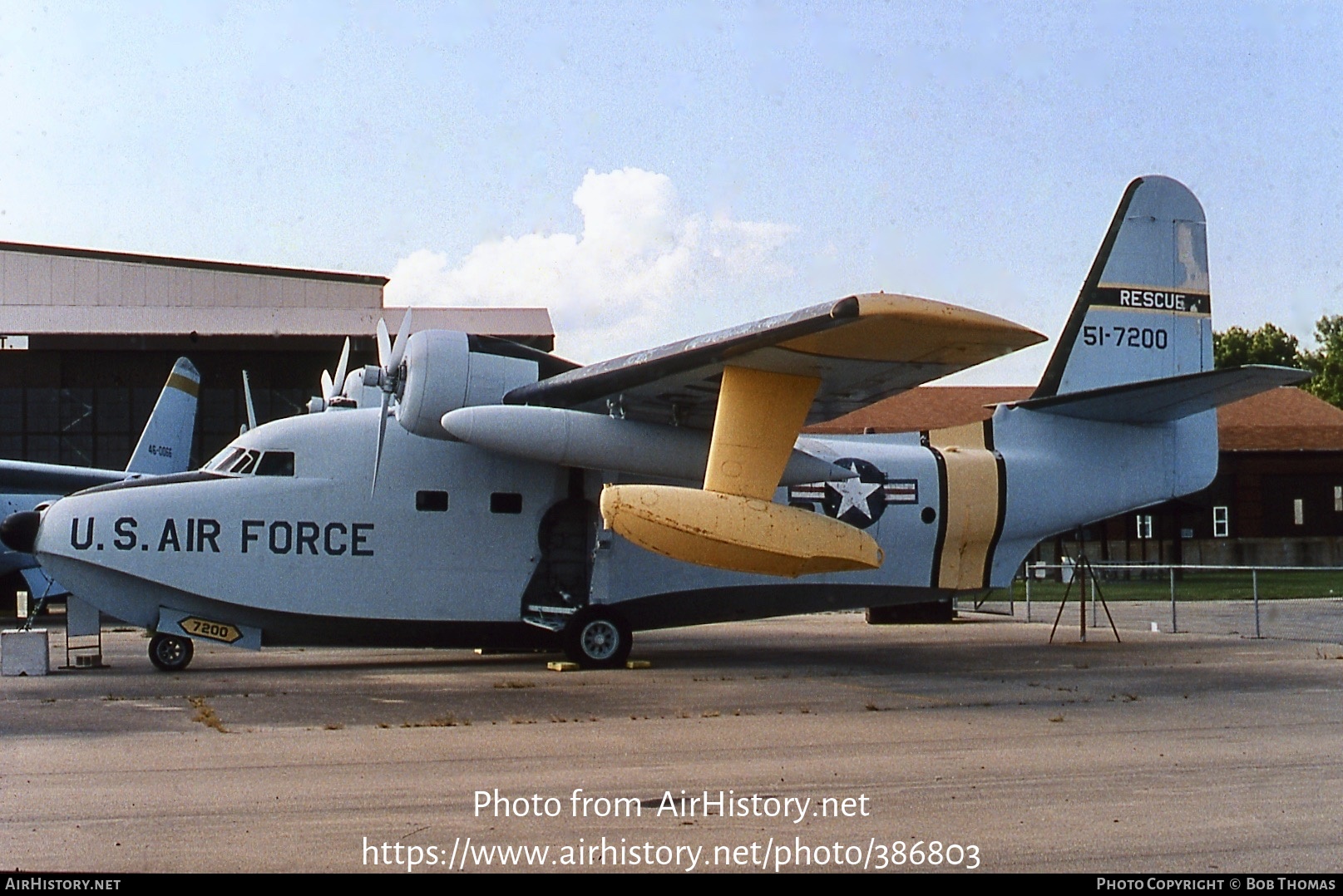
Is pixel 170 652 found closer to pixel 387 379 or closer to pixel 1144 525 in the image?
pixel 387 379

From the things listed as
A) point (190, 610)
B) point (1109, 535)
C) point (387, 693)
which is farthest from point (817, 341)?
point (1109, 535)

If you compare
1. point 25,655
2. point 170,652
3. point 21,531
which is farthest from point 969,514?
point 25,655

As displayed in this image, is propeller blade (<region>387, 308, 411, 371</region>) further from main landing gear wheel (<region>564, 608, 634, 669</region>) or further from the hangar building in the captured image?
the hangar building

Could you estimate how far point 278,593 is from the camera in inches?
596

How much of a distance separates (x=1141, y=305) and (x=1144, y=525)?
35180 mm

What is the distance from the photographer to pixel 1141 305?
17703 mm

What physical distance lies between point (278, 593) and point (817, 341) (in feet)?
23.8

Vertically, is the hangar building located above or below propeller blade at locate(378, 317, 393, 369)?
above

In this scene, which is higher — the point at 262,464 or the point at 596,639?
the point at 262,464

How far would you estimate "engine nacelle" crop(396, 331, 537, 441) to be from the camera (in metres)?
14.6

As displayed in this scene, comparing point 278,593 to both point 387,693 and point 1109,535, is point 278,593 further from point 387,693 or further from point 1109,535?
point 1109,535

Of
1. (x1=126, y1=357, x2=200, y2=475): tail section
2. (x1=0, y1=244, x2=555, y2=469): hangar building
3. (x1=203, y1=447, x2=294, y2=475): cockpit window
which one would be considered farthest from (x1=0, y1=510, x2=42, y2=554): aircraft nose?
(x1=0, y1=244, x2=555, y2=469): hangar building

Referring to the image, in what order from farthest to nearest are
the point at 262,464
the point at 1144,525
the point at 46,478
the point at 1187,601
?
the point at 1144,525 < the point at 1187,601 < the point at 46,478 < the point at 262,464

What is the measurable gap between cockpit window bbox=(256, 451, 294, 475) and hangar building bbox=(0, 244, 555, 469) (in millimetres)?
22860
